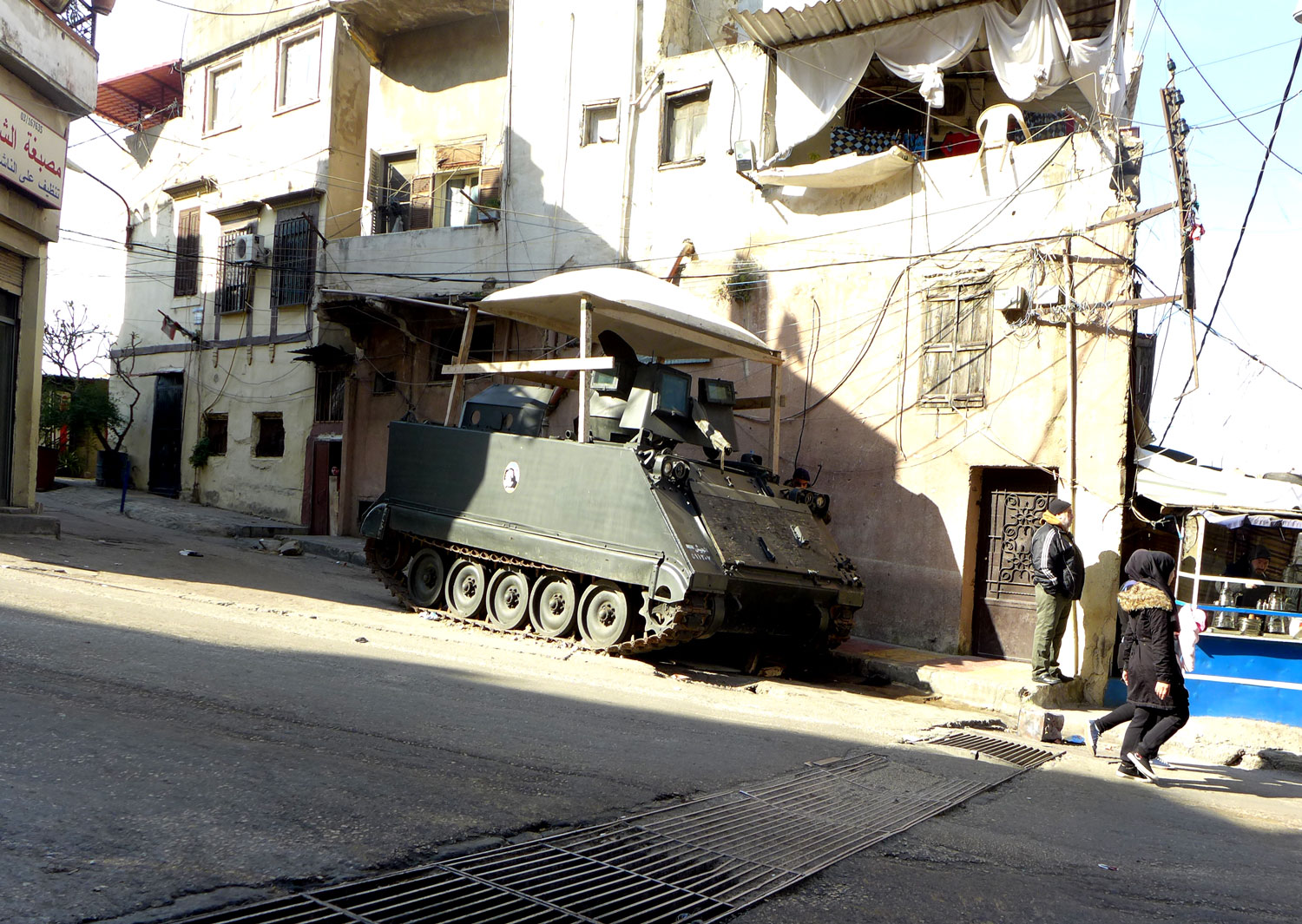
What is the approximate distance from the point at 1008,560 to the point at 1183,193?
433 cm

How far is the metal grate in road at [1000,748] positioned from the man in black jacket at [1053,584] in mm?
2618

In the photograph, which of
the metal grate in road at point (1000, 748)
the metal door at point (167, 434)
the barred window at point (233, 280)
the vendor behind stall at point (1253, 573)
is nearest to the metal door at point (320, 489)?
the barred window at point (233, 280)

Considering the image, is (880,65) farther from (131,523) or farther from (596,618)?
(131,523)

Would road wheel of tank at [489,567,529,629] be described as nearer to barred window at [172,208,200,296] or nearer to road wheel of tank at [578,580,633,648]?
road wheel of tank at [578,580,633,648]

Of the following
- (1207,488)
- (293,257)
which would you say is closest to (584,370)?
(1207,488)

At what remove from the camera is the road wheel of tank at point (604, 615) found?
9902 mm

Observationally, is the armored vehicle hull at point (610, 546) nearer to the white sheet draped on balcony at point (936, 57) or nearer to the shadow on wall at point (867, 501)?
the shadow on wall at point (867, 501)

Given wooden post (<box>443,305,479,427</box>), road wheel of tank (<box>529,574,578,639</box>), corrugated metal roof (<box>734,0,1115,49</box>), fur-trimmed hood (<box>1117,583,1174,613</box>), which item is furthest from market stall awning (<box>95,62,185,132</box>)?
fur-trimmed hood (<box>1117,583,1174,613</box>)

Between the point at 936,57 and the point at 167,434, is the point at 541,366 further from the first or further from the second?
the point at 167,434

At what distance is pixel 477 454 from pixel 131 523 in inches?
343

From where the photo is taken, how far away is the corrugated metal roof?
12.9 m

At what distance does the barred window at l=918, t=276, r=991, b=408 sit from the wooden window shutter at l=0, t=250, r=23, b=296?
Result: 445 inches

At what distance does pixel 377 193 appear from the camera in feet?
63.2

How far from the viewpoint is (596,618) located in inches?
402
